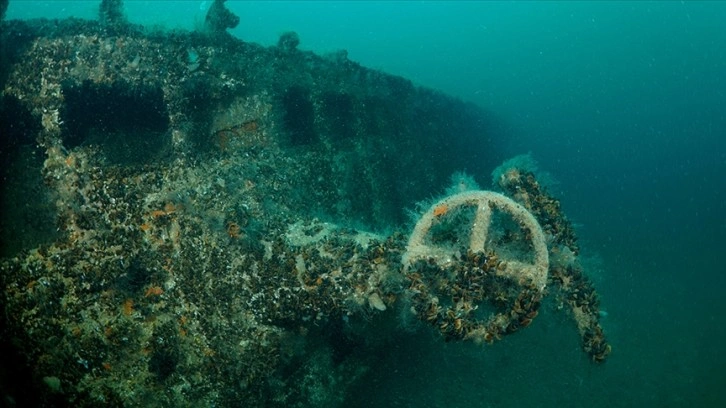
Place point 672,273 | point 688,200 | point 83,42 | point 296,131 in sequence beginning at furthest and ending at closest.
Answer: point 688,200
point 672,273
point 296,131
point 83,42

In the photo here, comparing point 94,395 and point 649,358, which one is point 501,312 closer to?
point 94,395

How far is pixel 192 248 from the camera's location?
577cm

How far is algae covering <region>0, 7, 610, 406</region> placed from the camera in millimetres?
5320

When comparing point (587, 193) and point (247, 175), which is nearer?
point (247, 175)

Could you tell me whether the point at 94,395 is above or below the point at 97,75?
below

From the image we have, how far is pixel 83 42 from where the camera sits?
6.75m

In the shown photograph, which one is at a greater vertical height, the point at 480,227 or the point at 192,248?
the point at 480,227

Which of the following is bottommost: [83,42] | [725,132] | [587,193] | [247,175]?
[247,175]

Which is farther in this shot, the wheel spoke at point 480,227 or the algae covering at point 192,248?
the wheel spoke at point 480,227

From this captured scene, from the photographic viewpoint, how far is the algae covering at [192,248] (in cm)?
532

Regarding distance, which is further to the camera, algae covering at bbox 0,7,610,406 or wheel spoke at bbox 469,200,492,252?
wheel spoke at bbox 469,200,492,252

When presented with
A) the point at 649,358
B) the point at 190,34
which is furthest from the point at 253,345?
the point at 649,358

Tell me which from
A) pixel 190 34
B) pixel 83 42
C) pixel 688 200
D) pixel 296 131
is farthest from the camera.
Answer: pixel 688 200

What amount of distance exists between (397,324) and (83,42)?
6.58m
